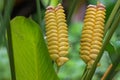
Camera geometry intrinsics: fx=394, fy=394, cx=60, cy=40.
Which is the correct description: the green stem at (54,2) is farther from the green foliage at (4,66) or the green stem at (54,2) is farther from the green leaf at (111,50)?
the green foliage at (4,66)

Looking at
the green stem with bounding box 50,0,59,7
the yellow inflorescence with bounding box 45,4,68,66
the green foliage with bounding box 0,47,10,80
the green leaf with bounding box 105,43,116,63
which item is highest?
the green stem with bounding box 50,0,59,7

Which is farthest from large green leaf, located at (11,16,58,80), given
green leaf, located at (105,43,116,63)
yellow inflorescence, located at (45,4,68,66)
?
green leaf, located at (105,43,116,63)

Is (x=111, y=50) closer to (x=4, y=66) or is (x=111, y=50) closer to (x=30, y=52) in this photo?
(x=30, y=52)

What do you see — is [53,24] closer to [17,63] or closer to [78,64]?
[17,63]

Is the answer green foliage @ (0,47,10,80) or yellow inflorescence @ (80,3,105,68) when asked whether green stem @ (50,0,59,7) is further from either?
green foliage @ (0,47,10,80)

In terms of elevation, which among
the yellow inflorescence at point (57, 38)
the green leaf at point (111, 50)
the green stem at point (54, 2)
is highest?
the green stem at point (54, 2)

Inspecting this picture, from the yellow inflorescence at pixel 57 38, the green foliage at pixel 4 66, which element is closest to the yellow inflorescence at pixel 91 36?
the yellow inflorescence at pixel 57 38

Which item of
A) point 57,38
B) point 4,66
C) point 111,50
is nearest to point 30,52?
point 57,38

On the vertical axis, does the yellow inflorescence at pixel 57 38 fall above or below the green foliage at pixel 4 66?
above
